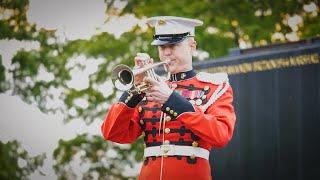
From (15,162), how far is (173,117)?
34.6 feet

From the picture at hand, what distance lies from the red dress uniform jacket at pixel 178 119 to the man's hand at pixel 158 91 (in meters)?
0.03

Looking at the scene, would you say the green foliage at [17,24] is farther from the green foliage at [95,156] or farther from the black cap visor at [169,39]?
the black cap visor at [169,39]

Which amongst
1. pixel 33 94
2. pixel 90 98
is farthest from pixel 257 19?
pixel 33 94

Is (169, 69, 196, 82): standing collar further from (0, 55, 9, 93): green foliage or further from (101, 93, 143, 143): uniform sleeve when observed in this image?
(0, 55, 9, 93): green foliage

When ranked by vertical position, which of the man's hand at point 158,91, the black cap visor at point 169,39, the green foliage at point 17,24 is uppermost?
the green foliage at point 17,24

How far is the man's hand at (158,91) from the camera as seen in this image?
423 cm

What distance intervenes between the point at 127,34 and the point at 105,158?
2577 millimetres

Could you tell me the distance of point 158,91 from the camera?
13.9ft

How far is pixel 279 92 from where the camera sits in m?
8.05

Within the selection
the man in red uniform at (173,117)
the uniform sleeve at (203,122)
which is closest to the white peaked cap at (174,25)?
the man in red uniform at (173,117)

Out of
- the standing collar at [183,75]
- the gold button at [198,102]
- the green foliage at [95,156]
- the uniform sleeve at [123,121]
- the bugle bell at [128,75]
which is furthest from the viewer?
the green foliage at [95,156]

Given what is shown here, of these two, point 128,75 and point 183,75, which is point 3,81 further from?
point 128,75

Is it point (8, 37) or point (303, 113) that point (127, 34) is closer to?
point (8, 37)

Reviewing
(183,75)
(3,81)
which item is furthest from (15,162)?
(183,75)
